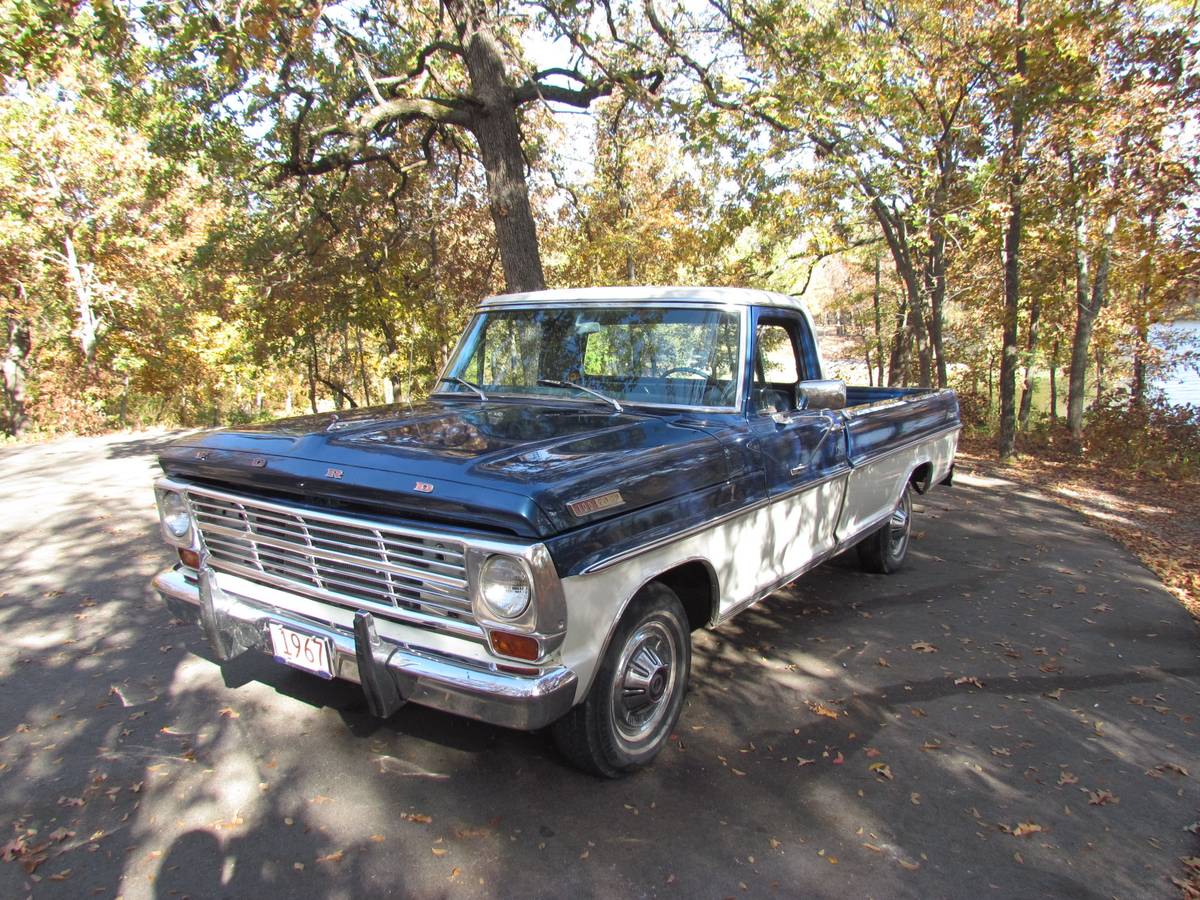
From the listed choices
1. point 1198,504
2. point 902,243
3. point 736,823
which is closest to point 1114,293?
point 902,243

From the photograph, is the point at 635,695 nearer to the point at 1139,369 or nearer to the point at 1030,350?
the point at 1030,350

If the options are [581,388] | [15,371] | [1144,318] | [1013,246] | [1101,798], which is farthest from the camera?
[15,371]

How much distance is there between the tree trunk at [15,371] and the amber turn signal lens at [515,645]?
24.2 metres

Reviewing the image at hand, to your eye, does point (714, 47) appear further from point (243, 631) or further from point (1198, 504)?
point (243, 631)

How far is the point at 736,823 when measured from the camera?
270 cm

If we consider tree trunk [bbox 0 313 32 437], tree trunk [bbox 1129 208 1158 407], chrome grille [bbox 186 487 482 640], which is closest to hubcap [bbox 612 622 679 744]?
chrome grille [bbox 186 487 482 640]

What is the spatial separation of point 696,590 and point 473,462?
1319 mm

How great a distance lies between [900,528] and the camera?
19.1ft

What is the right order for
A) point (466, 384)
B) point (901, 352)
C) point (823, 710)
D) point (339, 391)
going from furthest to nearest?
1. point (901, 352)
2. point (339, 391)
3. point (466, 384)
4. point (823, 710)

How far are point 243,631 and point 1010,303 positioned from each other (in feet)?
40.9

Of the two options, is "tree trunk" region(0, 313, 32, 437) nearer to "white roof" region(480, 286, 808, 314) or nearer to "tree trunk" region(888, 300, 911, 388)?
"white roof" region(480, 286, 808, 314)

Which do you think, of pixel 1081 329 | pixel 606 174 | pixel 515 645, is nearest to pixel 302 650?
pixel 515 645

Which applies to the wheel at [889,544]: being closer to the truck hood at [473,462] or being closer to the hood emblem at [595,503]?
the truck hood at [473,462]

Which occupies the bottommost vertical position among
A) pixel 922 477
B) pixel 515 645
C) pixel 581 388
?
pixel 922 477
